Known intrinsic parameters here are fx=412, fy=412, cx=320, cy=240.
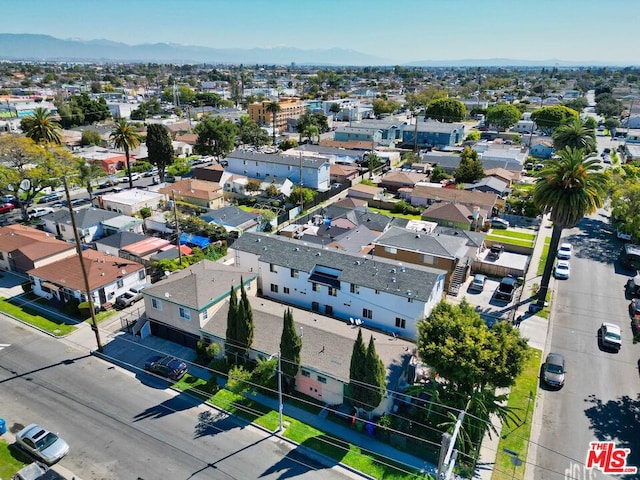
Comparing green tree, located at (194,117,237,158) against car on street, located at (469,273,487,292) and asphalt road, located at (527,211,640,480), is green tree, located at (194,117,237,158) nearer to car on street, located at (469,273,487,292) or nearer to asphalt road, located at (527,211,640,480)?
car on street, located at (469,273,487,292)

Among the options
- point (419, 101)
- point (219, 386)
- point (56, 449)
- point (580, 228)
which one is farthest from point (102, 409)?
point (419, 101)

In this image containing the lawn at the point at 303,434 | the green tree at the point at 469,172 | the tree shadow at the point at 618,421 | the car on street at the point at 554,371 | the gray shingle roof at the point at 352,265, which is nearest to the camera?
the lawn at the point at 303,434

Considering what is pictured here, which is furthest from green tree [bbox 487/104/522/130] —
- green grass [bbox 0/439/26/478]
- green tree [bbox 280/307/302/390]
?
green grass [bbox 0/439/26/478]

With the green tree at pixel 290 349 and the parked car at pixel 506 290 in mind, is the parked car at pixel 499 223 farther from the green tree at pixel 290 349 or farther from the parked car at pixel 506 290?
the green tree at pixel 290 349

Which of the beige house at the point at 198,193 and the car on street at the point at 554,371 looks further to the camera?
the beige house at the point at 198,193

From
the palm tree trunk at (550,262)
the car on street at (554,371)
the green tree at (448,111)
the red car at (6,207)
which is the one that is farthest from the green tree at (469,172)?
the red car at (6,207)

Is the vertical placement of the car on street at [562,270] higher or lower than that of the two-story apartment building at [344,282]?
lower
